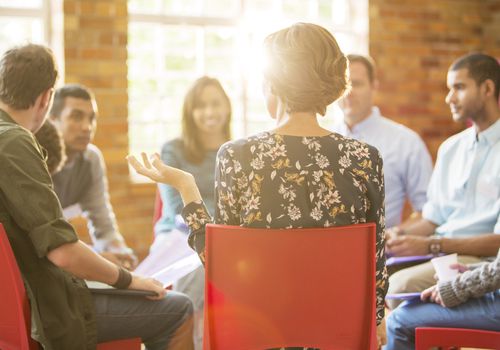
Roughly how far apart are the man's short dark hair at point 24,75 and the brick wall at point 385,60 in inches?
94.2

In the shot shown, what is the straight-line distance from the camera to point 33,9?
174 inches

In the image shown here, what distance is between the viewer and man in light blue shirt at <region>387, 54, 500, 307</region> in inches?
100

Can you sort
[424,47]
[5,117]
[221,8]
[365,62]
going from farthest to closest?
[424,47] < [221,8] < [365,62] < [5,117]

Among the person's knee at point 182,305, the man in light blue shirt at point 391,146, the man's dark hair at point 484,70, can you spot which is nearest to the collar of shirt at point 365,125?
the man in light blue shirt at point 391,146

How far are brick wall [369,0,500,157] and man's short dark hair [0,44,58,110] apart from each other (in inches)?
144

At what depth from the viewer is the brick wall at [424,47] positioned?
5227 mm

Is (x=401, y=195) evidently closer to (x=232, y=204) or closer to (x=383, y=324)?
→ (x=383, y=324)

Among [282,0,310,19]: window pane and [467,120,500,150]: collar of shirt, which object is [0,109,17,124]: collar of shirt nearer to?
[467,120,500,150]: collar of shirt

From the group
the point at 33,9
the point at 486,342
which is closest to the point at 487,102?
the point at 486,342

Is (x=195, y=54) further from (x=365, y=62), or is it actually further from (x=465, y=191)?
(x=465, y=191)

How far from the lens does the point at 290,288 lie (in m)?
1.47

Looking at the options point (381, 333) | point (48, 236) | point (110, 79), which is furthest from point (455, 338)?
point (110, 79)

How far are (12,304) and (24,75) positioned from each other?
0.62 meters

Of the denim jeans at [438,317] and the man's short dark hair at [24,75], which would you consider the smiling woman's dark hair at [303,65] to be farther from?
the denim jeans at [438,317]
